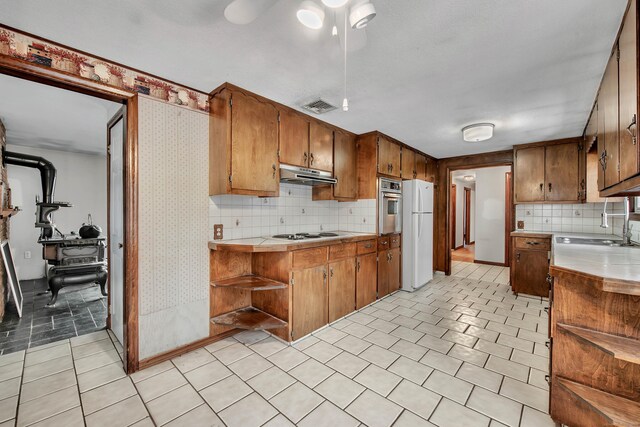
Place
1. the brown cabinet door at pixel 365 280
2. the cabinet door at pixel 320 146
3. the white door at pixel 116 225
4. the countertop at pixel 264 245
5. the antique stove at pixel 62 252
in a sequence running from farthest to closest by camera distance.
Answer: the antique stove at pixel 62 252 → the brown cabinet door at pixel 365 280 → the cabinet door at pixel 320 146 → the white door at pixel 116 225 → the countertop at pixel 264 245

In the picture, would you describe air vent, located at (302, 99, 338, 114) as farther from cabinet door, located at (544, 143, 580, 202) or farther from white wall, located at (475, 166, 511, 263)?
white wall, located at (475, 166, 511, 263)

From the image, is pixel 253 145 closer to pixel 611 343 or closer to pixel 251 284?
pixel 251 284

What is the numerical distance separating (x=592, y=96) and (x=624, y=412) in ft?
8.29

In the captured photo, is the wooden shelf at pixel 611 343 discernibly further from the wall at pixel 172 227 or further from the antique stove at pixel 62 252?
the antique stove at pixel 62 252

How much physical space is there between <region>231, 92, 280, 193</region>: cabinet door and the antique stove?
9.48ft

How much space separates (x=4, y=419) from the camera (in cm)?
158

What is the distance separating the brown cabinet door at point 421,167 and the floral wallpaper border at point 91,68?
354 cm

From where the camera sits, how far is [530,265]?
3879mm

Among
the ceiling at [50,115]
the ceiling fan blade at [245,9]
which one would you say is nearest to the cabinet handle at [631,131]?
the ceiling fan blade at [245,9]

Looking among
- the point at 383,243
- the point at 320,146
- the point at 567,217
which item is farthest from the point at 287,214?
the point at 567,217

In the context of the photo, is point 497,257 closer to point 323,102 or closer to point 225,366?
point 323,102

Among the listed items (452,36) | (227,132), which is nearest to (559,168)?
(452,36)

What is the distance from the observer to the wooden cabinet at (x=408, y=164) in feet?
13.8

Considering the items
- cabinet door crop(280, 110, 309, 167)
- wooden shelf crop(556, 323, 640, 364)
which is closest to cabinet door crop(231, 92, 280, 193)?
cabinet door crop(280, 110, 309, 167)
